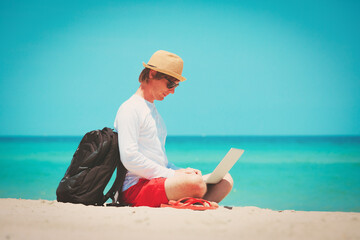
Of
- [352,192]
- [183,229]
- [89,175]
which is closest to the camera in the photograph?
[183,229]

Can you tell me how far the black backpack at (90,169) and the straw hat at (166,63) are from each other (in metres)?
0.71

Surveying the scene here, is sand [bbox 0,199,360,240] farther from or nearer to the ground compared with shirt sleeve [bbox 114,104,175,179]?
nearer to the ground

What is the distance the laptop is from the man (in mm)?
119

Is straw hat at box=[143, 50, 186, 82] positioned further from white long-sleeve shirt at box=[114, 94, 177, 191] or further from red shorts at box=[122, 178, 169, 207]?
red shorts at box=[122, 178, 169, 207]

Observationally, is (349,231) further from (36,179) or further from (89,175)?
(36,179)

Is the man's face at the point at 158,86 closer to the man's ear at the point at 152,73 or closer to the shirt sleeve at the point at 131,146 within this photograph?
the man's ear at the point at 152,73

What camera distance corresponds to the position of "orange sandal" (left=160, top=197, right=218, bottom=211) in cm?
305

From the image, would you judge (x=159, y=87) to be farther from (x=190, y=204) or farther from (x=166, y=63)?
(x=190, y=204)

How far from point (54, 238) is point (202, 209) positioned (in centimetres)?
135

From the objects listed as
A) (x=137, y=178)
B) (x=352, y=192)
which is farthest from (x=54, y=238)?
(x=352, y=192)

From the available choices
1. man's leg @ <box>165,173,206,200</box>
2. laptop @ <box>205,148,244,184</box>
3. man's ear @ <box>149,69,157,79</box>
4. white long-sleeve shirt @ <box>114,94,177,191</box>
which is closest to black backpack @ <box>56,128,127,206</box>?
white long-sleeve shirt @ <box>114,94,177,191</box>

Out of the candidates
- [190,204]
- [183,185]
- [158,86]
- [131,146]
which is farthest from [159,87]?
[190,204]

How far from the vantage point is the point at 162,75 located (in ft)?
10.8

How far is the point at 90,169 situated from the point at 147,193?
1.73 feet
